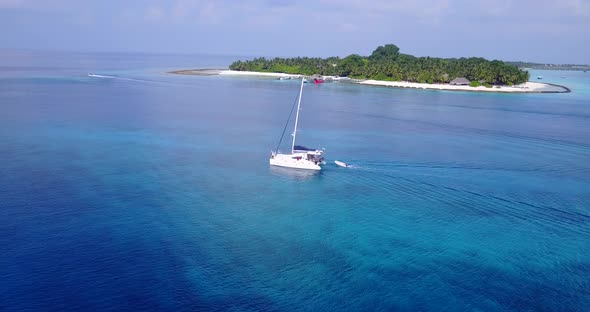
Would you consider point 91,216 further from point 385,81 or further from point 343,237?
point 385,81

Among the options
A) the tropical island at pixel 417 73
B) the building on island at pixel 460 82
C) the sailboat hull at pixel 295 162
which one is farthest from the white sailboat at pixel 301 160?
the building on island at pixel 460 82

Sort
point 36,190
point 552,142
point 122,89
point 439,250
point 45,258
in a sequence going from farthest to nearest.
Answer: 1. point 122,89
2. point 552,142
3. point 36,190
4. point 439,250
5. point 45,258

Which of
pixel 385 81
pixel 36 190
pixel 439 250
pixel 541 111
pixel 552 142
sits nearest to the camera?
pixel 439 250

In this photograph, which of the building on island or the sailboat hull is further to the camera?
the building on island

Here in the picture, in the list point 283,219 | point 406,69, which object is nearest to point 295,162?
point 283,219

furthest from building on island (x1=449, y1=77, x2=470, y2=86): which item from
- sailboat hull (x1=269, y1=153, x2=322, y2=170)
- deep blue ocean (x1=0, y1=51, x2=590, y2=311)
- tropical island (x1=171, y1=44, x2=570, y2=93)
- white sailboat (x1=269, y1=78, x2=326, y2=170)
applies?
sailboat hull (x1=269, y1=153, x2=322, y2=170)

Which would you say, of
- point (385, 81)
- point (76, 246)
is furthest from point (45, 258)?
point (385, 81)

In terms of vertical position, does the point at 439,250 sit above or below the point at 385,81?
below

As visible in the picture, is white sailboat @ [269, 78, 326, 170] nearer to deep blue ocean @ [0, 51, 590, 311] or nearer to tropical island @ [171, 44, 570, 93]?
deep blue ocean @ [0, 51, 590, 311]
